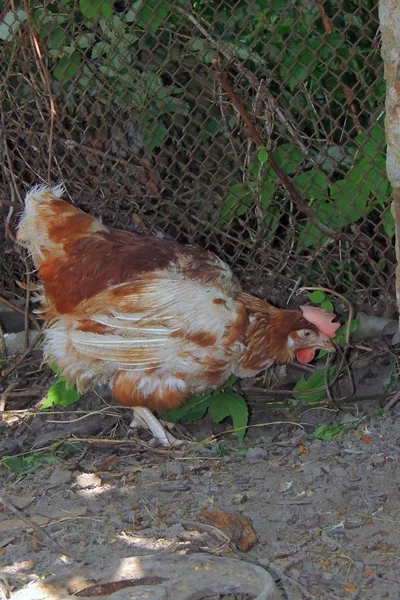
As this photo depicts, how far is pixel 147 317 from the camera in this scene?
3.65 metres

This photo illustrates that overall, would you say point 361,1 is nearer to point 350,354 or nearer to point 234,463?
point 350,354

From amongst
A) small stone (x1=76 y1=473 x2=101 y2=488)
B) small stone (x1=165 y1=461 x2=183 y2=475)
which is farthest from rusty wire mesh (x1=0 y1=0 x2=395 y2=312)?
small stone (x1=76 y1=473 x2=101 y2=488)

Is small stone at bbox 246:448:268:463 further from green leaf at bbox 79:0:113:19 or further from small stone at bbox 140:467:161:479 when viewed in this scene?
green leaf at bbox 79:0:113:19

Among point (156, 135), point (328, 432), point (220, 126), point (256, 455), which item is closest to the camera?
point (256, 455)

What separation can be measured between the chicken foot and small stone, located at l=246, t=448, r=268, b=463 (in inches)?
17.0

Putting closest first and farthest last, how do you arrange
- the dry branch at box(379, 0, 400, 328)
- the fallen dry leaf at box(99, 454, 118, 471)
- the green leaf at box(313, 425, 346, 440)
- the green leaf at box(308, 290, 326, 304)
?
the dry branch at box(379, 0, 400, 328) < the fallen dry leaf at box(99, 454, 118, 471) < the green leaf at box(313, 425, 346, 440) < the green leaf at box(308, 290, 326, 304)

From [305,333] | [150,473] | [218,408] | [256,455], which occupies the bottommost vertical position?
[150,473]

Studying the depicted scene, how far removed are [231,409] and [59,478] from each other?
103cm

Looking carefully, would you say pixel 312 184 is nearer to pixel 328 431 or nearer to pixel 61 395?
pixel 328 431

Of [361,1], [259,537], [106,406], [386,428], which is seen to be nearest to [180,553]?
[259,537]

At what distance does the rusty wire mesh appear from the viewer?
12.0ft

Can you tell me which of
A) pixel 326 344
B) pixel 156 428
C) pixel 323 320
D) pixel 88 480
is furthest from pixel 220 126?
pixel 88 480

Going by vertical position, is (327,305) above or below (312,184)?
below

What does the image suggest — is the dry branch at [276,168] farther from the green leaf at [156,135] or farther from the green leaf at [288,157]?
the green leaf at [156,135]
